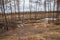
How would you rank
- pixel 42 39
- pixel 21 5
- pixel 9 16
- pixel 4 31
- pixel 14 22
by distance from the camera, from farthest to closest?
pixel 21 5, pixel 9 16, pixel 14 22, pixel 4 31, pixel 42 39

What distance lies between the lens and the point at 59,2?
319 centimetres

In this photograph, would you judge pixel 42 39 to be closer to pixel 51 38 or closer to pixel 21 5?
pixel 51 38

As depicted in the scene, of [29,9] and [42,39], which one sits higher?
[29,9]

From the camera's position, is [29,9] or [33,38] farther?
Result: [29,9]

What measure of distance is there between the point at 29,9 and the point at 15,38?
1.06m

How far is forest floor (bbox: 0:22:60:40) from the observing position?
211cm

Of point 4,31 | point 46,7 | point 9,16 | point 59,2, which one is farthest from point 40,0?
point 4,31

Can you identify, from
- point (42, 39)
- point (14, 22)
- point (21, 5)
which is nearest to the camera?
point (42, 39)

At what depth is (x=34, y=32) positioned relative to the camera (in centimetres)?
229

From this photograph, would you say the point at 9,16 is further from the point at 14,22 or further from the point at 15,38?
the point at 15,38

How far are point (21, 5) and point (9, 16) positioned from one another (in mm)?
361

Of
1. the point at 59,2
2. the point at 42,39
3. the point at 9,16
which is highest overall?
the point at 59,2

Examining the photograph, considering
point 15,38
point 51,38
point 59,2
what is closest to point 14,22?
point 15,38

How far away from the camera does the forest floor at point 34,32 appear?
2.11 metres
